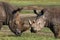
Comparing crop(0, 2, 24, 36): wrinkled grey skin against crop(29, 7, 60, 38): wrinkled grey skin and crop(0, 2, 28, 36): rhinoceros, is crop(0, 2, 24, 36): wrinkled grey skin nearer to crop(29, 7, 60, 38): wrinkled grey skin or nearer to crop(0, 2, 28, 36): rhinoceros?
crop(0, 2, 28, 36): rhinoceros

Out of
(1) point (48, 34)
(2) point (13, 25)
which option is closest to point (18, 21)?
(2) point (13, 25)

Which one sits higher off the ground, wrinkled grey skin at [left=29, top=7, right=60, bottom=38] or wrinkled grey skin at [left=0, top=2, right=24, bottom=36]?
wrinkled grey skin at [left=29, top=7, right=60, bottom=38]

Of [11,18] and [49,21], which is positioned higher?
[49,21]

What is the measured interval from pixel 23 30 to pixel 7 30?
1750 millimetres

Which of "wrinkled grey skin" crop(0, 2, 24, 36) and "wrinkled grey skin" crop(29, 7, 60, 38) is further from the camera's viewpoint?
"wrinkled grey skin" crop(0, 2, 24, 36)

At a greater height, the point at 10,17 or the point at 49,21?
the point at 49,21

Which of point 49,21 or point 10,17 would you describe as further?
point 10,17

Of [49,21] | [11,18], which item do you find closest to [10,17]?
[11,18]

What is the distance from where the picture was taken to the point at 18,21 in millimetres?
15969

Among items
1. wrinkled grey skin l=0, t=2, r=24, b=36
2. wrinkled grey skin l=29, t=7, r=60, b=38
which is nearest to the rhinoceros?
wrinkled grey skin l=0, t=2, r=24, b=36

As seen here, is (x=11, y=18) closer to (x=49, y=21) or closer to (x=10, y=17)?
(x=10, y=17)

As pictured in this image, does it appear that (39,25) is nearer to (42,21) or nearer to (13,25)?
(42,21)

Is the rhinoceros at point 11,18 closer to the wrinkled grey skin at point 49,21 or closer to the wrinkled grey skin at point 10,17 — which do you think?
the wrinkled grey skin at point 10,17

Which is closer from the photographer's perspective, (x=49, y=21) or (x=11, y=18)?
(x=49, y=21)
